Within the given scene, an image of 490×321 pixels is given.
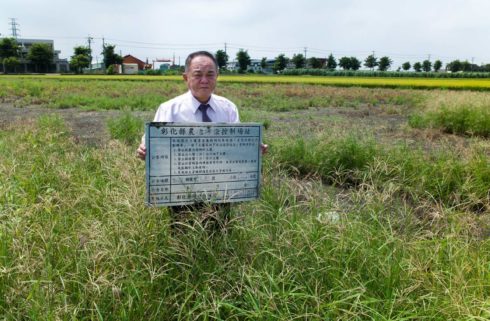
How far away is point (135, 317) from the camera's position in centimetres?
196

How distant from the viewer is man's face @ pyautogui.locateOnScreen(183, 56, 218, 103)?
2.56m

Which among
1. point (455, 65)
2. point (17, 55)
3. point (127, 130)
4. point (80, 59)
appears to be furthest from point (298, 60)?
point (127, 130)

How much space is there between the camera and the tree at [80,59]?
201ft

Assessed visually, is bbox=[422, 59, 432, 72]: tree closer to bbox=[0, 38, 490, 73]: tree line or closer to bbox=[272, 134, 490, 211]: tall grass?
bbox=[0, 38, 490, 73]: tree line

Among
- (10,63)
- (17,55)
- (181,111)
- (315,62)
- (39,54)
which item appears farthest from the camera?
(315,62)

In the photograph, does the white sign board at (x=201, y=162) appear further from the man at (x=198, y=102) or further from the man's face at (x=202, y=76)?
the man's face at (x=202, y=76)

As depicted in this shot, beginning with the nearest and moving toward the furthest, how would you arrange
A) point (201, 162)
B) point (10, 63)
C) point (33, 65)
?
point (201, 162) < point (10, 63) < point (33, 65)

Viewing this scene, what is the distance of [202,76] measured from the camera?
259cm

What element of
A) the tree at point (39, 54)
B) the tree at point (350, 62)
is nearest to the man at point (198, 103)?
the tree at point (39, 54)

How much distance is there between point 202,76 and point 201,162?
0.57 metres

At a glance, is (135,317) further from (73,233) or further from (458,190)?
(458,190)

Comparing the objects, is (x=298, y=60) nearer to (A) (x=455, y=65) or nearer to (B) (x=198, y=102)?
(A) (x=455, y=65)

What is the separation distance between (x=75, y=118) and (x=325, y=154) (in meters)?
9.22

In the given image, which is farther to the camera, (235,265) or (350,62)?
(350,62)
